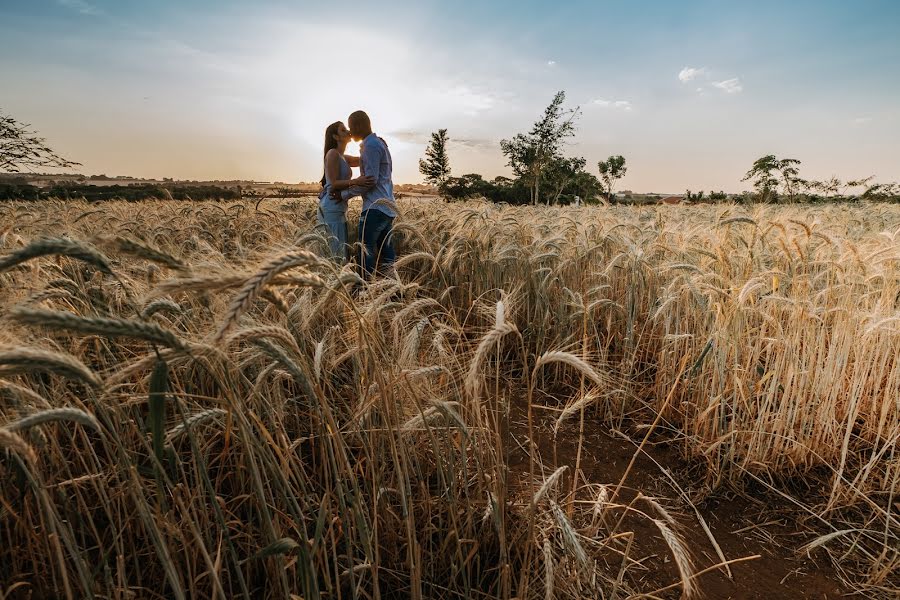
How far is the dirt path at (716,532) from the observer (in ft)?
5.59

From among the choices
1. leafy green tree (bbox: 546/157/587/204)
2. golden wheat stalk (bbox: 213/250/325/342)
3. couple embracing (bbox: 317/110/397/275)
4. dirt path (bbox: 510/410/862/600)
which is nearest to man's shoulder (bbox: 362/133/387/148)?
couple embracing (bbox: 317/110/397/275)

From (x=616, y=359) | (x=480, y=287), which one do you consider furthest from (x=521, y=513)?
(x=480, y=287)

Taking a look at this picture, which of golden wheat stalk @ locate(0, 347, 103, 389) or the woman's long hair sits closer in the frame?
golden wheat stalk @ locate(0, 347, 103, 389)

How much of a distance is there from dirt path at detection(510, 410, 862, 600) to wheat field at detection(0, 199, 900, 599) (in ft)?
0.22

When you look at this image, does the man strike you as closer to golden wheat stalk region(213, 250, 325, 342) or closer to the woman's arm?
the woman's arm

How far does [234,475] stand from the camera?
68.4 inches

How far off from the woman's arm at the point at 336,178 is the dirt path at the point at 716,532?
125 inches

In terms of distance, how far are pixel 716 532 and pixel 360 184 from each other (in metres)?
4.15

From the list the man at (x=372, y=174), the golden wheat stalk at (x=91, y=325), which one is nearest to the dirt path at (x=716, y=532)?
the golden wheat stalk at (x=91, y=325)

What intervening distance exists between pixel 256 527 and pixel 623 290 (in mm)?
3571

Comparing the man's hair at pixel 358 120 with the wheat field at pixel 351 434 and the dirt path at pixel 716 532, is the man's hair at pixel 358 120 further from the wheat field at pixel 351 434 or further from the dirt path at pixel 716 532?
the dirt path at pixel 716 532

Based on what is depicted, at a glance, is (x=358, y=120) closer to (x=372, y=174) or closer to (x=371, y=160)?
(x=371, y=160)

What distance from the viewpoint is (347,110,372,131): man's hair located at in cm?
472

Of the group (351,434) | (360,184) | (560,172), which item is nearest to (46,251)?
(351,434)
